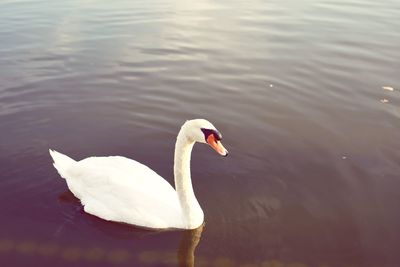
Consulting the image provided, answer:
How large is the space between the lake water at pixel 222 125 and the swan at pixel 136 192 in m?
0.23

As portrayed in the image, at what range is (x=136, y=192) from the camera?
25.7ft

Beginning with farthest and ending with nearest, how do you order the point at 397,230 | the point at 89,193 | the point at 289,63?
the point at 289,63
the point at 89,193
the point at 397,230

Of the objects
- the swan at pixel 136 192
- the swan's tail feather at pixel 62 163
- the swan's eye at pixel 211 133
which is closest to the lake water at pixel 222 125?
the swan at pixel 136 192

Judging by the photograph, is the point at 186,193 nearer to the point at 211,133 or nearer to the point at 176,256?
the point at 176,256

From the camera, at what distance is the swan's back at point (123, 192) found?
25.3ft

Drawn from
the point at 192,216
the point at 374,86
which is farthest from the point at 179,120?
the point at 374,86

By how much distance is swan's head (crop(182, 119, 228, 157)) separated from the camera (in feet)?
21.9

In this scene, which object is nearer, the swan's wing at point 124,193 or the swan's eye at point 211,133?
the swan's eye at point 211,133

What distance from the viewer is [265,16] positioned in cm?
1847

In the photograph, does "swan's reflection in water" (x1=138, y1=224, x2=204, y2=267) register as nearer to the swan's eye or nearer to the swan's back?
the swan's back

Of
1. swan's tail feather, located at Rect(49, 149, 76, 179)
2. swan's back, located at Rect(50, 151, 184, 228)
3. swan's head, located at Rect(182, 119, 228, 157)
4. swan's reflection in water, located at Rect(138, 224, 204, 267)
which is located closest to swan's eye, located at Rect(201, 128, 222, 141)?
swan's head, located at Rect(182, 119, 228, 157)

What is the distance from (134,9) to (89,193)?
512 inches

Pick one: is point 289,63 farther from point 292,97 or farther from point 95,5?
point 95,5

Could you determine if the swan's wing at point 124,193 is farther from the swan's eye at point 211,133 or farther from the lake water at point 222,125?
the swan's eye at point 211,133
